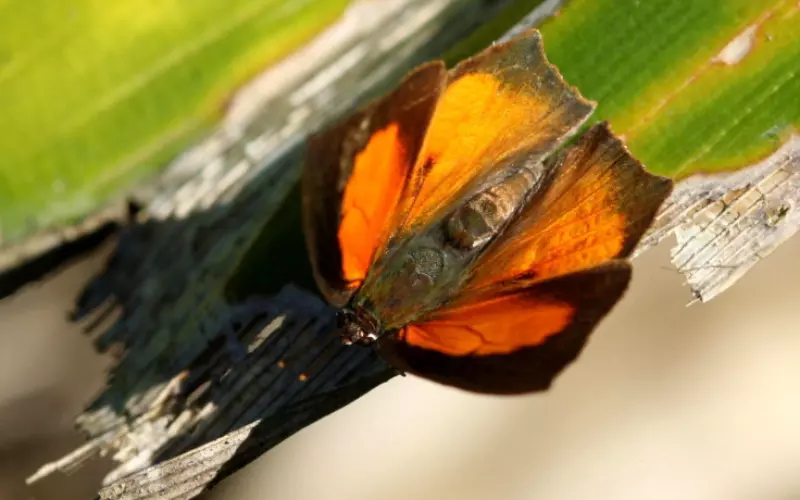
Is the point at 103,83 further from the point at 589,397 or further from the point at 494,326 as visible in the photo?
the point at 589,397

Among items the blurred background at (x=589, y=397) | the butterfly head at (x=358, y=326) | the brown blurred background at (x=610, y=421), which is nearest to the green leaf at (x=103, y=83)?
the blurred background at (x=589, y=397)

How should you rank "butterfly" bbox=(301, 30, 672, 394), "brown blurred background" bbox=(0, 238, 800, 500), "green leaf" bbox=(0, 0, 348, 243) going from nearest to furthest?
"green leaf" bbox=(0, 0, 348, 243) < "butterfly" bbox=(301, 30, 672, 394) < "brown blurred background" bbox=(0, 238, 800, 500)

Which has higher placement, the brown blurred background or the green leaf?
the green leaf

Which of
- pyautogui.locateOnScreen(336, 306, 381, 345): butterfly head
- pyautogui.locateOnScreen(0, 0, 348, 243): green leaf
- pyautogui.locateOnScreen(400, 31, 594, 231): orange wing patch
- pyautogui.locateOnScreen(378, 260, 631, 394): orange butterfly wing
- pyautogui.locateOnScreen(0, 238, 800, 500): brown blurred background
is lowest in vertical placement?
pyautogui.locateOnScreen(0, 238, 800, 500): brown blurred background

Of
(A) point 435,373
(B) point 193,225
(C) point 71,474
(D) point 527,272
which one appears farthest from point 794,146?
(C) point 71,474

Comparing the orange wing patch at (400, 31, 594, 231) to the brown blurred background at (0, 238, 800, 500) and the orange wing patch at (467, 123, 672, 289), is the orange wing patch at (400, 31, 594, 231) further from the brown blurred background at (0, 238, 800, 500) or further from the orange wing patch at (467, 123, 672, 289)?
the brown blurred background at (0, 238, 800, 500)

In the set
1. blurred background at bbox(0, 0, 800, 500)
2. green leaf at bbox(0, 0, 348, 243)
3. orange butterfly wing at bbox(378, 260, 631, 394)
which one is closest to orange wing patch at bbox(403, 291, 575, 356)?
orange butterfly wing at bbox(378, 260, 631, 394)

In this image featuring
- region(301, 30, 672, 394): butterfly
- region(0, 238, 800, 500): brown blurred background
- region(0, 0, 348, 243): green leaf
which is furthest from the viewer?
region(0, 238, 800, 500): brown blurred background

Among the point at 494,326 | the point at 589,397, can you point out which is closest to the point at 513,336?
the point at 494,326
